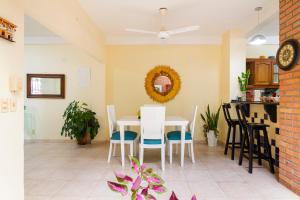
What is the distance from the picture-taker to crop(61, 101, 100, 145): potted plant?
5.24 m

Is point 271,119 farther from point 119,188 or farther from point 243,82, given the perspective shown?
point 119,188

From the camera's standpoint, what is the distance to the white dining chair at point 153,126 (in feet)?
11.7

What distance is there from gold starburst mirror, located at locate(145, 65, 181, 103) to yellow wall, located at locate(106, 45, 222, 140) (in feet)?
0.39

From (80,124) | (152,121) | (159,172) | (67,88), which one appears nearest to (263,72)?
(152,121)

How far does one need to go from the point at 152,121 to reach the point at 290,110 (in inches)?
73.6

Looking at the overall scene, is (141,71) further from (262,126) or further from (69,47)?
(262,126)

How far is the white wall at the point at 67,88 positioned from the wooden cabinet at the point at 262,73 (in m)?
3.93

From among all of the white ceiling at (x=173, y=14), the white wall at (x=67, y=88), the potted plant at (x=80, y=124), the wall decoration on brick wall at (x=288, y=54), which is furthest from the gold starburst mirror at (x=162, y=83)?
the wall decoration on brick wall at (x=288, y=54)

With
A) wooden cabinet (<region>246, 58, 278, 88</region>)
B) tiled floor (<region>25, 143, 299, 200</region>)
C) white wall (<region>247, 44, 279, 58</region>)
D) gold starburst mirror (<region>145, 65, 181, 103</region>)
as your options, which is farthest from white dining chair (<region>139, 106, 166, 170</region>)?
white wall (<region>247, 44, 279, 58</region>)

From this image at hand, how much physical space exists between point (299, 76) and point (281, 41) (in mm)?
671

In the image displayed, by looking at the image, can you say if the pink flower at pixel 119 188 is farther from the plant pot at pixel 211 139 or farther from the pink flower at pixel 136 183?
the plant pot at pixel 211 139

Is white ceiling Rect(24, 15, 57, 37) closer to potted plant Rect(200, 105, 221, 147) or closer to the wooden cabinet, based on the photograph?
potted plant Rect(200, 105, 221, 147)

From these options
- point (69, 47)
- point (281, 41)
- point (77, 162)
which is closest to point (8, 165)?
point (77, 162)

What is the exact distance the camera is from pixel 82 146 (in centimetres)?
531
